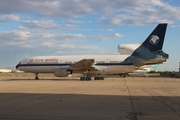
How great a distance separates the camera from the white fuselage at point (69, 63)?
38312mm

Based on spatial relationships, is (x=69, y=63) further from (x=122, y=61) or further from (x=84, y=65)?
(x=122, y=61)

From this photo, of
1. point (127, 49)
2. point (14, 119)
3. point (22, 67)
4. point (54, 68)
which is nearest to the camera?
point (14, 119)

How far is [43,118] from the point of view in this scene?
7.44 m

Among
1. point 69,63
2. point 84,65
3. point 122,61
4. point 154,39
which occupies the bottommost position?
point 84,65

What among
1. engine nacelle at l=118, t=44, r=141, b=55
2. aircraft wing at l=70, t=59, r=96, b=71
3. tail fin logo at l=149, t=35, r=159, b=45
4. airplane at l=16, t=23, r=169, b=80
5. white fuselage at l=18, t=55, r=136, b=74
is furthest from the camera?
engine nacelle at l=118, t=44, r=141, b=55

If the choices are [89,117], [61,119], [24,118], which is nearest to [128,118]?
[89,117]

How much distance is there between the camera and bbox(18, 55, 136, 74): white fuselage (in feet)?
126

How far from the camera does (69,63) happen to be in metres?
40.3

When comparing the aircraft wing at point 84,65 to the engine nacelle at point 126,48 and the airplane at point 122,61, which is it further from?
the engine nacelle at point 126,48

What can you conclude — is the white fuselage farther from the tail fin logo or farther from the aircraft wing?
the tail fin logo

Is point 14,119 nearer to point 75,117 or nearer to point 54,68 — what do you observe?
point 75,117

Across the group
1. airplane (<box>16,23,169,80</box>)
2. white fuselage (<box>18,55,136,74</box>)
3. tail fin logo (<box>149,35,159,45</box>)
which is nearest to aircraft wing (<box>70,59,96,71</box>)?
airplane (<box>16,23,169,80</box>)

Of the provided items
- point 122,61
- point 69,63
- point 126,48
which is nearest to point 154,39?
point 122,61

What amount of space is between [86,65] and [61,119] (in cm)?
3003
